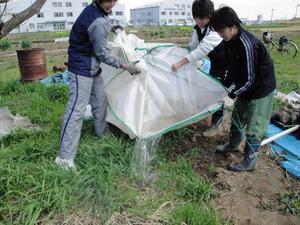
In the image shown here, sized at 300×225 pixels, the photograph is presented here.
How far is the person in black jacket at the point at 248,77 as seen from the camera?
2.63 meters

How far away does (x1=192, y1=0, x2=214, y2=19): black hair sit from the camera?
3.17 metres

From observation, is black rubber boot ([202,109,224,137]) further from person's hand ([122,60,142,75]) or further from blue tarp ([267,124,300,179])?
person's hand ([122,60,142,75])

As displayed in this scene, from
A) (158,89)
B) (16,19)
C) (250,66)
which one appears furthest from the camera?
(16,19)

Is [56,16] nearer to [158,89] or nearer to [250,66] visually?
[158,89]

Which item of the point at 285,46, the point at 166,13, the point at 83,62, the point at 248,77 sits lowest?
the point at 166,13

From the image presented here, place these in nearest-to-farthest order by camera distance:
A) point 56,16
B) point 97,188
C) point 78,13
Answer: point 97,188, point 56,16, point 78,13

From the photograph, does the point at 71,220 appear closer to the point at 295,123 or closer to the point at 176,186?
the point at 176,186

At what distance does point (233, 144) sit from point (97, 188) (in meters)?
1.55

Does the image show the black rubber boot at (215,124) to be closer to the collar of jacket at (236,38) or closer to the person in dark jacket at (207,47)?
the person in dark jacket at (207,47)

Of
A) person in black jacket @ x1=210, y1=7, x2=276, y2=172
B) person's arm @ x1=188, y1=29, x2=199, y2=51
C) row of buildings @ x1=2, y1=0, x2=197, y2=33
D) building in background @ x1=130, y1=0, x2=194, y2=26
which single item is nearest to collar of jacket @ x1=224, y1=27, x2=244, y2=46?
person in black jacket @ x1=210, y1=7, x2=276, y2=172

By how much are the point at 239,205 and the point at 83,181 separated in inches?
50.1

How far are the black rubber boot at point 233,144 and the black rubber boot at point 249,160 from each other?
0.30m

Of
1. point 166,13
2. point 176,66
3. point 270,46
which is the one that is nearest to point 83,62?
point 176,66

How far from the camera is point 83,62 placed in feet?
9.66
